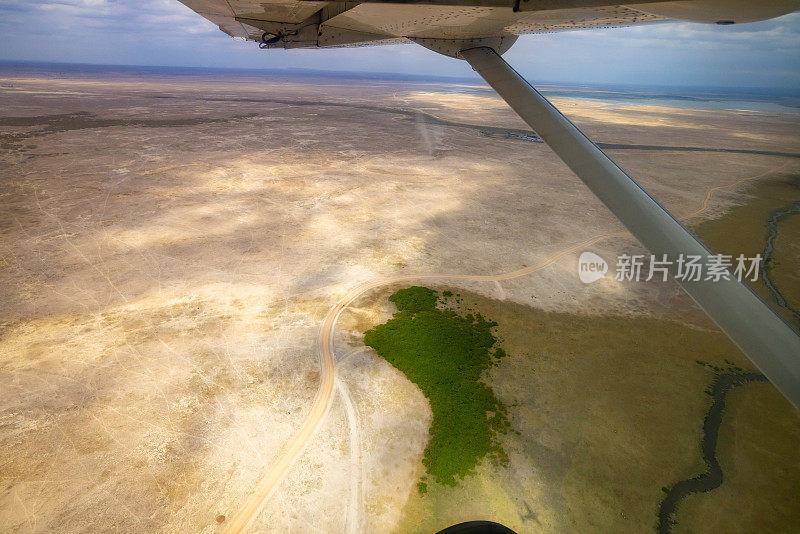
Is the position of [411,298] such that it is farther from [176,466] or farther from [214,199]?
[214,199]

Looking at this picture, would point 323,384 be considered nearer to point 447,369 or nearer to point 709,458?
point 447,369

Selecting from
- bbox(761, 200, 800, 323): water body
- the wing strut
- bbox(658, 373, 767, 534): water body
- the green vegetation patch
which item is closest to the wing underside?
the wing strut

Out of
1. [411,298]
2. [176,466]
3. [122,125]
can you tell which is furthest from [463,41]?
[122,125]

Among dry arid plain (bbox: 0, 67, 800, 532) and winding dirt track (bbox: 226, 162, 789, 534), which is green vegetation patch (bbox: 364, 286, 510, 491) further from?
winding dirt track (bbox: 226, 162, 789, 534)

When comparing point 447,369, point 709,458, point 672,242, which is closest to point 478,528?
point 672,242

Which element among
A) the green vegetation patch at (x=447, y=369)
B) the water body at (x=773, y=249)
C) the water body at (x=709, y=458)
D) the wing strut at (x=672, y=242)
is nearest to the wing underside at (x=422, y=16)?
the wing strut at (x=672, y=242)

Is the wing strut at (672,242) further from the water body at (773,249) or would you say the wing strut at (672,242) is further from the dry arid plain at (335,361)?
the water body at (773,249)

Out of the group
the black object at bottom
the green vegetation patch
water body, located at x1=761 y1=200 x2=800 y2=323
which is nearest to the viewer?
the black object at bottom

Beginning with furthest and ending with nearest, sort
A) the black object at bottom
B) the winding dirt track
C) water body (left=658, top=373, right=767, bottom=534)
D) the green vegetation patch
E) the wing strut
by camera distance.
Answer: the green vegetation patch, water body (left=658, top=373, right=767, bottom=534), the winding dirt track, the black object at bottom, the wing strut
